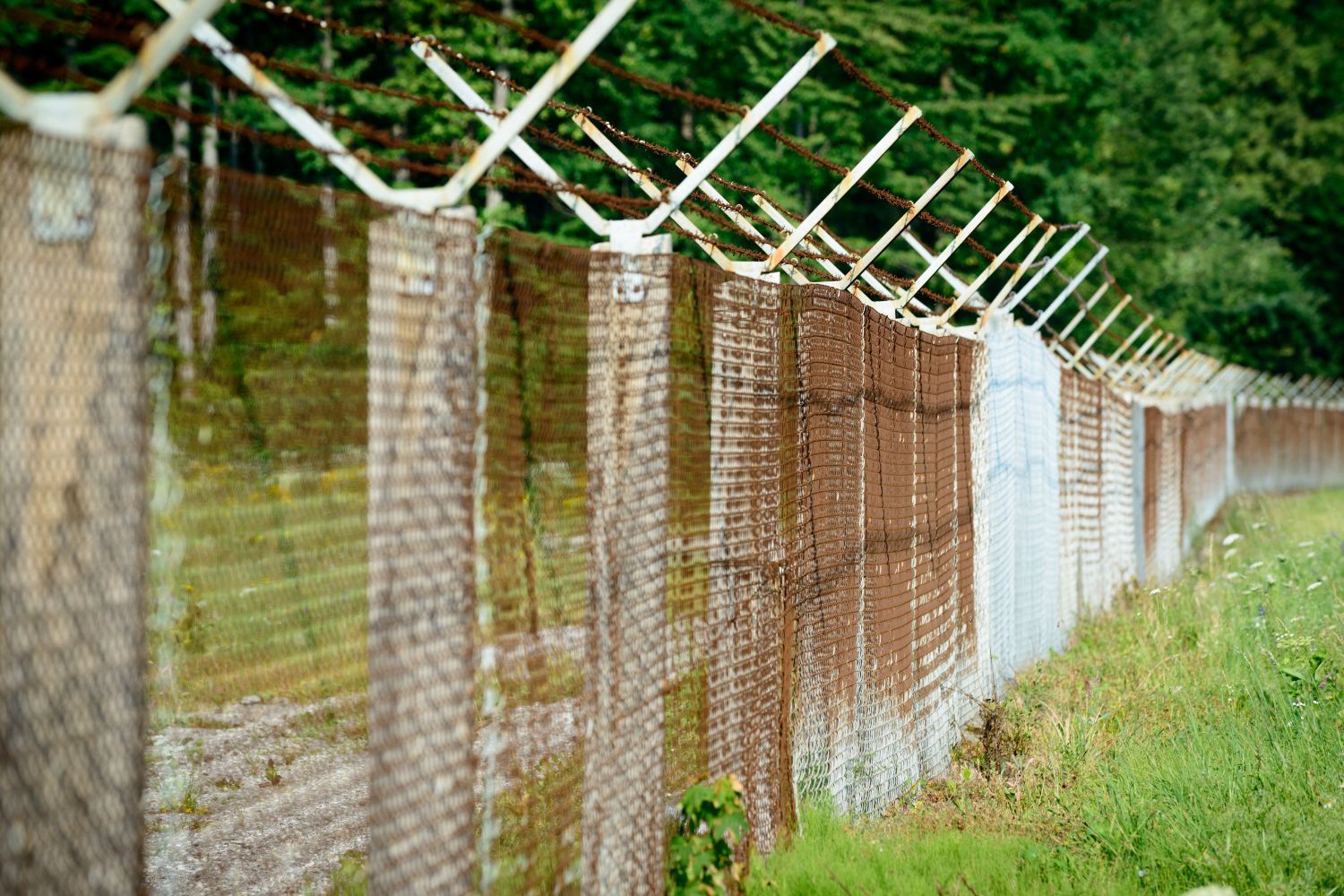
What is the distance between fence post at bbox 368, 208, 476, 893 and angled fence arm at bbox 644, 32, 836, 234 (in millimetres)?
842

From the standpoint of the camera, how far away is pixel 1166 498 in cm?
1427

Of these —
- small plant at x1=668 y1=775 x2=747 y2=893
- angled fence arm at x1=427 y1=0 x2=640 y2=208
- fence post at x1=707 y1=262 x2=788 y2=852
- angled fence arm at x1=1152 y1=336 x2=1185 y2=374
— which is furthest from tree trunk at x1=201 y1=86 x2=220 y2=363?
angled fence arm at x1=1152 y1=336 x2=1185 y2=374

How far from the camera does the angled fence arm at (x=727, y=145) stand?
3344 mm

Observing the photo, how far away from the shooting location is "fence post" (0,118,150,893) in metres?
1.77

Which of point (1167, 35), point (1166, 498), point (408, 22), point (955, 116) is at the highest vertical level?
point (1167, 35)

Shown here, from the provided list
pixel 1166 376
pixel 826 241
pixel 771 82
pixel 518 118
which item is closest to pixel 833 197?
pixel 826 241

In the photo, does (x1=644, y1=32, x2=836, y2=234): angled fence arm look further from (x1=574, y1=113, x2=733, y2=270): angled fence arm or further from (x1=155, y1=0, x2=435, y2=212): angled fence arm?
(x1=155, y1=0, x2=435, y2=212): angled fence arm

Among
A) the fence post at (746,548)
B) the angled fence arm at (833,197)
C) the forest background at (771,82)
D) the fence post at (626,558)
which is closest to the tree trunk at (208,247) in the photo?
the fence post at (626,558)

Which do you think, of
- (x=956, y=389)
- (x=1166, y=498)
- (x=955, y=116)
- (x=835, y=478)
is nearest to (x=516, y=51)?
(x=955, y=116)

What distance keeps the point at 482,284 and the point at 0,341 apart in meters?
1.04

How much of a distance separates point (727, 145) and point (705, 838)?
5.86 ft

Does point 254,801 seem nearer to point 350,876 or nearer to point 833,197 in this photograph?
point 350,876

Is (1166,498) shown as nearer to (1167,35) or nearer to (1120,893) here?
(1120,893)

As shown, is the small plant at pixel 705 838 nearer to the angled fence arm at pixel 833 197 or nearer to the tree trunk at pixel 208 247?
the angled fence arm at pixel 833 197
